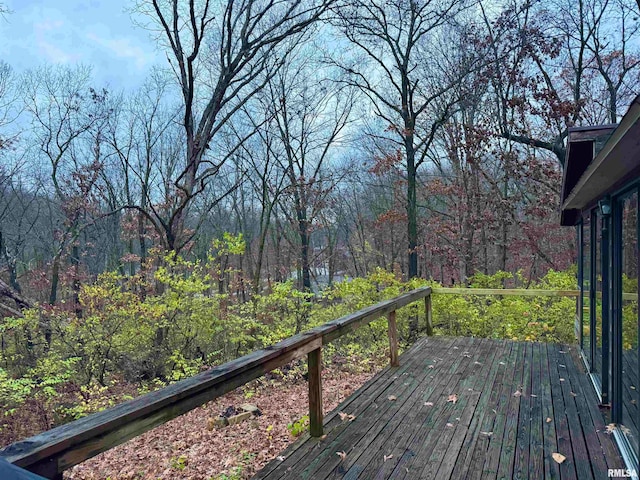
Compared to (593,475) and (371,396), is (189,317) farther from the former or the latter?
(593,475)

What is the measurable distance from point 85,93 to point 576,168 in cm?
1594

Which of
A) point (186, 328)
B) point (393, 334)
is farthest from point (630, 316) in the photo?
point (186, 328)

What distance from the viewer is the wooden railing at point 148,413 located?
4.19ft

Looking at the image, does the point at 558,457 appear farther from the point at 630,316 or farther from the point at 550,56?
the point at 550,56

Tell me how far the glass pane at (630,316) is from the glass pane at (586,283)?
6.48ft

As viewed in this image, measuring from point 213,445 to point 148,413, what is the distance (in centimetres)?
443

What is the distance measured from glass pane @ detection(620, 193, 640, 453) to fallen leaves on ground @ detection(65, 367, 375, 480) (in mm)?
2825

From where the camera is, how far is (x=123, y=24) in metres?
10.7

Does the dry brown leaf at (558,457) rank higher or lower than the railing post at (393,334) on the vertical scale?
lower

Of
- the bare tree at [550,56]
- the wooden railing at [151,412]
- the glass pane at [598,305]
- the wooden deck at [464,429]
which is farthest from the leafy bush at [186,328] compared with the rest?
the wooden railing at [151,412]

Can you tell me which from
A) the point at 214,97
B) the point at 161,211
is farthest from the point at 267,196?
the point at 214,97

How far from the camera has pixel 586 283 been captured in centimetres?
506

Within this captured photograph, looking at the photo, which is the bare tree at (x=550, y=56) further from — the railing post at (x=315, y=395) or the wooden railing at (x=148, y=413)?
the wooden railing at (x=148, y=413)

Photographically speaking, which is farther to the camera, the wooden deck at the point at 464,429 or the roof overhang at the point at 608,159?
the wooden deck at the point at 464,429
